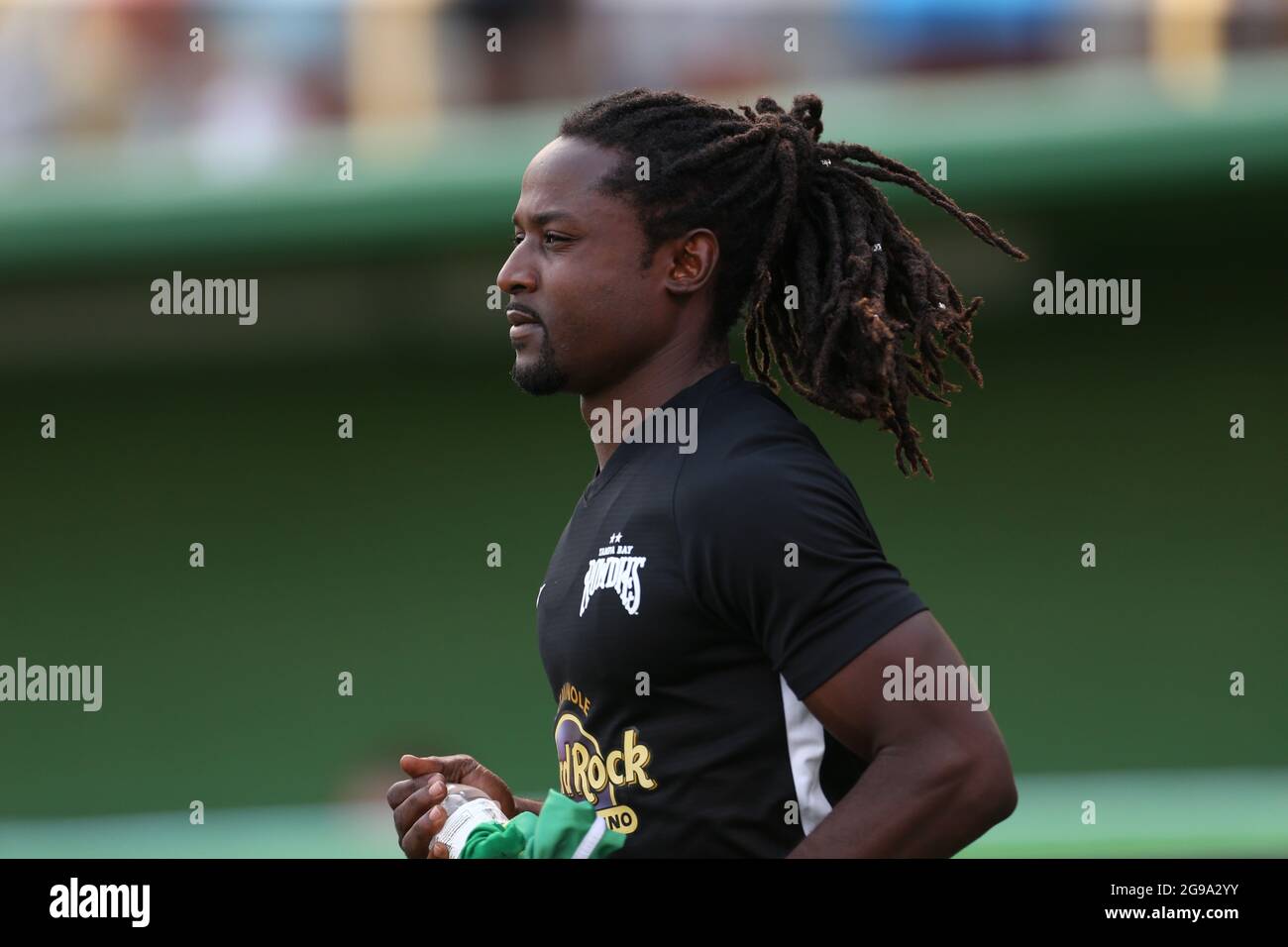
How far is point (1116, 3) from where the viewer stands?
7.52 meters

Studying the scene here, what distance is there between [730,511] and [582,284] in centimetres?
63

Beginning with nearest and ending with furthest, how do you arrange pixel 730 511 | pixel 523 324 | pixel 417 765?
1. pixel 730 511
2. pixel 417 765
3. pixel 523 324

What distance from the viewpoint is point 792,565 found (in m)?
2.70

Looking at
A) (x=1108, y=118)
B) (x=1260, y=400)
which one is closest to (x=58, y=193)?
(x=1108, y=118)

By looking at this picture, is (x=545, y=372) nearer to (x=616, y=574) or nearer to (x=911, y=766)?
(x=616, y=574)

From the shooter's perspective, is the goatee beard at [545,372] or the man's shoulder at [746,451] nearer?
the man's shoulder at [746,451]

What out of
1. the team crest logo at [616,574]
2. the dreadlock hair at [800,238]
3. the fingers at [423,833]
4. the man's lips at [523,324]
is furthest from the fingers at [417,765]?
the dreadlock hair at [800,238]

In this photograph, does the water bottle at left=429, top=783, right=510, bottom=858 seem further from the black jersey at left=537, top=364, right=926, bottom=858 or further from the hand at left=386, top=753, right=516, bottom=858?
the black jersey at left=537, top=364, right=926, bottom=858

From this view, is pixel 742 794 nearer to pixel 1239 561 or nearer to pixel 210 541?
pixel 1239 561

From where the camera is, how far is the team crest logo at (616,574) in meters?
2.88

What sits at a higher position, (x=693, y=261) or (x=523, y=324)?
(x=693, y=261)

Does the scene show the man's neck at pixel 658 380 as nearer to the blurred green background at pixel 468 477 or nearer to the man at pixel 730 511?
the man at pixel 730 511

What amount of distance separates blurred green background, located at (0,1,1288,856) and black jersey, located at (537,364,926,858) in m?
3.80

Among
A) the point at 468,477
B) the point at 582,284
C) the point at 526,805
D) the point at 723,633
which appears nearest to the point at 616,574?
the point at 723,633
